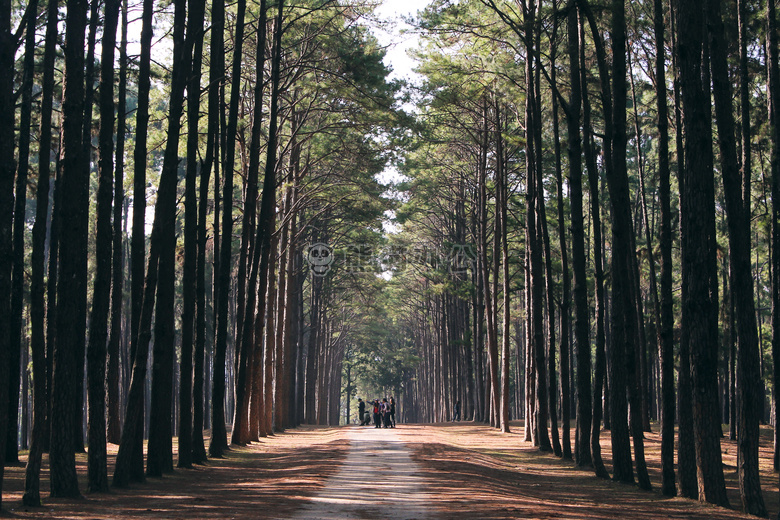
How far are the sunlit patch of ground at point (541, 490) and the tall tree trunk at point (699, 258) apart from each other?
2.48ft

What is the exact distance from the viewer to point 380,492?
37.3ft

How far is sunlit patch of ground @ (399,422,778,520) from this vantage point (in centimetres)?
977

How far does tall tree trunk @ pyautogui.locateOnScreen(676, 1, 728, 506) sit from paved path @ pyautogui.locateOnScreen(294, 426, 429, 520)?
406cm

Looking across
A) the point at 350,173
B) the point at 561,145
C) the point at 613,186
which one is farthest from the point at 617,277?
the point at 350,173

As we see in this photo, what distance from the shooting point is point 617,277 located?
1430cm

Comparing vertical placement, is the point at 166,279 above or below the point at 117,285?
below

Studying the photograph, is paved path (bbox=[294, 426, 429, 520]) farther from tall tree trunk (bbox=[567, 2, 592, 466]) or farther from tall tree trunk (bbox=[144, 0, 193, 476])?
tall tree trunk (bbox=[567, 2, 592, 466])

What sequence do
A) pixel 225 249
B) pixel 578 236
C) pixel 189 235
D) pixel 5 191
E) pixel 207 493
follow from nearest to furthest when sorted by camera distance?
1. pixel 5 191
2. pixel 207 493
3. pixel 189 235
4. pixel 578 236
5. pixel 225 249

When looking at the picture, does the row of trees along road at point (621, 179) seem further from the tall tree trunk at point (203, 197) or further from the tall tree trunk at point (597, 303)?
the tall tree trunk at point (203, 197)

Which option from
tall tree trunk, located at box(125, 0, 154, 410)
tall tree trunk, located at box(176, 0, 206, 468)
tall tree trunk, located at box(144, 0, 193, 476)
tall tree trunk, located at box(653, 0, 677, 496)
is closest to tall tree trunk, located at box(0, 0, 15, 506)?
tall tree trunk, located at box(125, 0, 154, 410)

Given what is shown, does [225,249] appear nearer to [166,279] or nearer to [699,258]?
[166,279]

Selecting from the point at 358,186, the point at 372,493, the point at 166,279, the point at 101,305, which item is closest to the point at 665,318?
the point at 372,493

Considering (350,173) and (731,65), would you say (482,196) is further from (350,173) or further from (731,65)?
(731,65)

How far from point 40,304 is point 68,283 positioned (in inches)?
151
